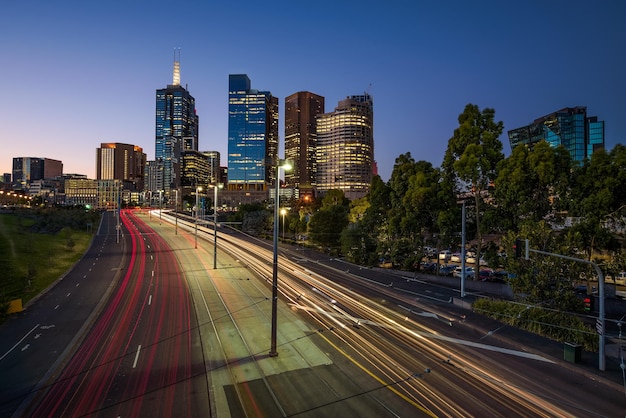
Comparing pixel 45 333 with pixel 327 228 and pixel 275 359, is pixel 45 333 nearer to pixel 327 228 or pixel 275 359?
pixel 275 359

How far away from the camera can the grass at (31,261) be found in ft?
108

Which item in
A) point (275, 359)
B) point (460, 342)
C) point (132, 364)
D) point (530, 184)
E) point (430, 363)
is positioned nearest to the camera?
point (132, 364)

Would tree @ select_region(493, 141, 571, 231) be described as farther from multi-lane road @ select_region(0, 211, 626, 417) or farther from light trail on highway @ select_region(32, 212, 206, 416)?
light trail on highway @ select_region(32, 212, 206, 416)

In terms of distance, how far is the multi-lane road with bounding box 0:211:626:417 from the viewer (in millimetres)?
14125

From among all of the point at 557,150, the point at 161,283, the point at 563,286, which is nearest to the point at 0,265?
the point at 161,283

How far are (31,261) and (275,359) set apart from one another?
41.0m

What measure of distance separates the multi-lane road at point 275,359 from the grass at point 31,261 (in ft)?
9.96

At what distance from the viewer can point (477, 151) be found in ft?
119

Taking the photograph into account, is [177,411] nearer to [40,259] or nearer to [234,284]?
[234,284]

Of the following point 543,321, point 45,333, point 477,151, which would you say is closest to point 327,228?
point 477,151

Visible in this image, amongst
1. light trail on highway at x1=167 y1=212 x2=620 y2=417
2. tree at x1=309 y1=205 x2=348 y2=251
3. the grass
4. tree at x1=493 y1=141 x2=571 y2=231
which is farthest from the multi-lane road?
tree at x1=309 y1=205 x2=348 y2=251

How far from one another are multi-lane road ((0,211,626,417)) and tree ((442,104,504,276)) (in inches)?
494

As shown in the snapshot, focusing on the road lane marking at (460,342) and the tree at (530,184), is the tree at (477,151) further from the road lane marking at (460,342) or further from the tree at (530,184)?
the road lane marking at (460,342)

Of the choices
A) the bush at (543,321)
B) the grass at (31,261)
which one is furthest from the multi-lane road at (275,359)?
the grass at (31,261)
